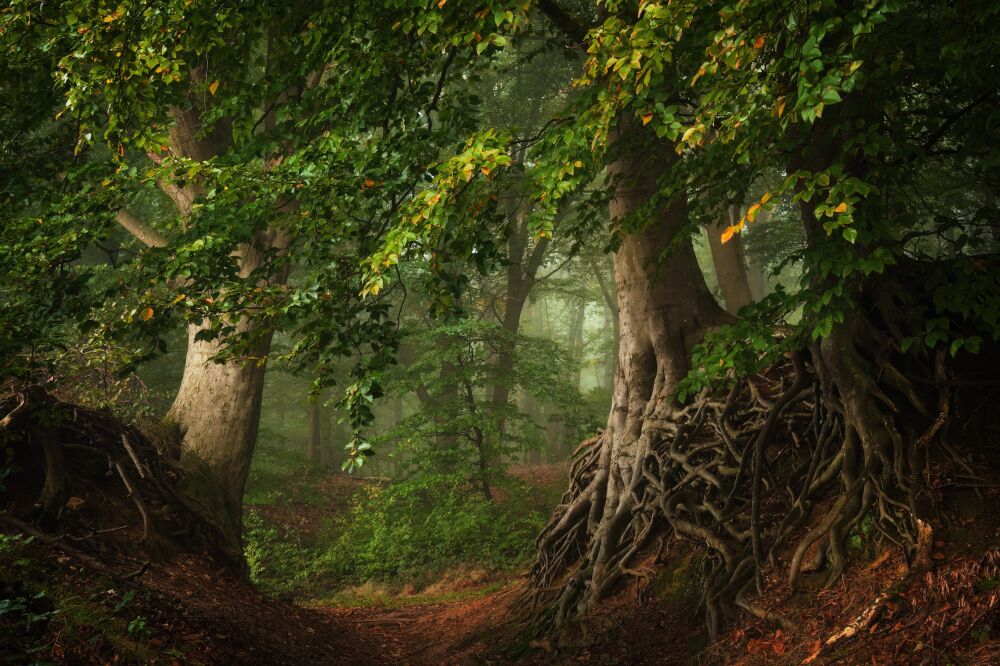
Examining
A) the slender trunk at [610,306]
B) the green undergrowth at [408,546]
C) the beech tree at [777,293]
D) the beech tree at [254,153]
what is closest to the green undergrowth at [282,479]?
the green undergrowth at [408,546]

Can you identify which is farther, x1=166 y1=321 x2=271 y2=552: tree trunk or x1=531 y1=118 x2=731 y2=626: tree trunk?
x1=166 y1=321 x2=271 y2=552: tree trunk

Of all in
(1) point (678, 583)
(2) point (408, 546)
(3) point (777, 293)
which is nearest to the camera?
(3) point (777, 293)

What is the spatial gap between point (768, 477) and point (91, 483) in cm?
690

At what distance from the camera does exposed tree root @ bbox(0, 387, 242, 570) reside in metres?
6.72

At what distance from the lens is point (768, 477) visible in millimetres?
6492

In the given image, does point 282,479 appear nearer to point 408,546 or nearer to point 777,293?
point 408,546

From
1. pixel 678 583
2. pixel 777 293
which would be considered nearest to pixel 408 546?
pixel 678 583

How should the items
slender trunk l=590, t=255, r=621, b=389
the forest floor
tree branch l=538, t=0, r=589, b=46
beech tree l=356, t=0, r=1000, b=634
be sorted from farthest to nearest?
slender trunk l=590, t=255, r=621, b=389 < tree branch l=538, t=0, r=589, b=46 < the forest floor < beech tree l=356, t=0, r=1000, b=634

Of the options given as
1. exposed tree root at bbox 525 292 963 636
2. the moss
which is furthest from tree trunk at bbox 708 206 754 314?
the moss

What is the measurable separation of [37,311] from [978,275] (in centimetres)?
667

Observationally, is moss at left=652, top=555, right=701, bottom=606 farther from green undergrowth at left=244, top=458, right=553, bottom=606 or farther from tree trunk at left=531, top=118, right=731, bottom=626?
green undergrowth at left=244, top=458, right=553, bottom=606

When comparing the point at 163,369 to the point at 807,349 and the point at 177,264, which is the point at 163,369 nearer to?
the point at 177,264

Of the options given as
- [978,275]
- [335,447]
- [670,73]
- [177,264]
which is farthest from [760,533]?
[335,447]

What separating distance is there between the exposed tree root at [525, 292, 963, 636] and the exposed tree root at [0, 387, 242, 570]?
415 cm
